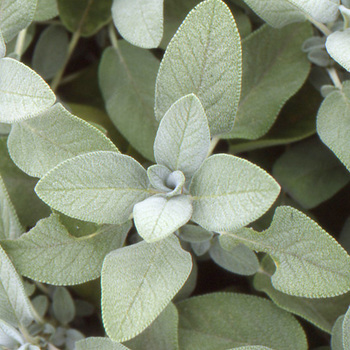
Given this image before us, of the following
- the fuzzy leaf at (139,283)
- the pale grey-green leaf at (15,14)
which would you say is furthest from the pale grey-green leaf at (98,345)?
the pale grey-green leaf at (15,14)

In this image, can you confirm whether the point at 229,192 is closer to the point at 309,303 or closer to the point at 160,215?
the point at 160,215

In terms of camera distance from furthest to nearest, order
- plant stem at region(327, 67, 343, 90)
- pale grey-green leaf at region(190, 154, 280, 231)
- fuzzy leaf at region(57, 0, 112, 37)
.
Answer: fuzzy leaf at region(57, 0, 112, 37), plant stem at region(327, 67, 343, 90), pale grey-green leaf at region(190, 154, 280, 231)

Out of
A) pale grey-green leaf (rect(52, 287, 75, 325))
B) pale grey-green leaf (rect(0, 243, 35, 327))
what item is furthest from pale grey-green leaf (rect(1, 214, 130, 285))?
pale grey-green leaf (rect(52, 287, 75, 325))

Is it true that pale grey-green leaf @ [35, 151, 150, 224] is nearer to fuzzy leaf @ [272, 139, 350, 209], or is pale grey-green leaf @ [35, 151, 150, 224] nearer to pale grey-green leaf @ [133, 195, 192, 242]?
pale grey-green leaf @ [133, 195, 192, 242]

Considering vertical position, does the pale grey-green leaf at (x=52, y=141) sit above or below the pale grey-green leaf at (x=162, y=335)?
above

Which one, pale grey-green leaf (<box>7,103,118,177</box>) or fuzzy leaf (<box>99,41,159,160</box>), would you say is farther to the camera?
fuzzy leaf (<box>99,41,159,160</box>)

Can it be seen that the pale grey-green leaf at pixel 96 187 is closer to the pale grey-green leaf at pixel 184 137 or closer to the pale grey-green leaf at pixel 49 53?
the pale grey-green leaf at pixel 184 137
